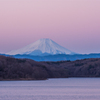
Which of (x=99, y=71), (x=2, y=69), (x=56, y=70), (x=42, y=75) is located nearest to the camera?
(x=2, y=69)

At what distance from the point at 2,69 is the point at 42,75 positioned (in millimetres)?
17754

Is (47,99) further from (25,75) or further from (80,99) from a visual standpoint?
(25,75)

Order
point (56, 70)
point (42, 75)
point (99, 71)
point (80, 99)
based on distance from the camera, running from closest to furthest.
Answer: point (80, 99) → point (42, 75) → point (56, 70) → point (99, 71)

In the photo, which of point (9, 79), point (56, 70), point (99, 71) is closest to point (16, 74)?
point (9, 79)

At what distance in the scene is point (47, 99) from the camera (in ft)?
175

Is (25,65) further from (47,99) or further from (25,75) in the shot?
(47,99)

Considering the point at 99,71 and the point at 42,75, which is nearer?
the point at 42,75

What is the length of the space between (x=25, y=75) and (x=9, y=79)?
263 inches

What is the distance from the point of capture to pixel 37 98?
54.8 meters

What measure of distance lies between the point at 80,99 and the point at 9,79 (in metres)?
83.0

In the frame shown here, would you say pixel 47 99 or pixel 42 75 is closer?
pixel 47 99

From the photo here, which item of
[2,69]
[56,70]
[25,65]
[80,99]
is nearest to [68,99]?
[80,99]

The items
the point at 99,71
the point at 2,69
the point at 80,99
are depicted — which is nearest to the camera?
the point at 80,99

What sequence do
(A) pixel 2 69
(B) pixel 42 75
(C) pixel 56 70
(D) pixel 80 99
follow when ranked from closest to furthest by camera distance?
(D) pixel 80 99
(A) pixel 2 69
(B) pixel 42 75
(C) pixel 56 70
